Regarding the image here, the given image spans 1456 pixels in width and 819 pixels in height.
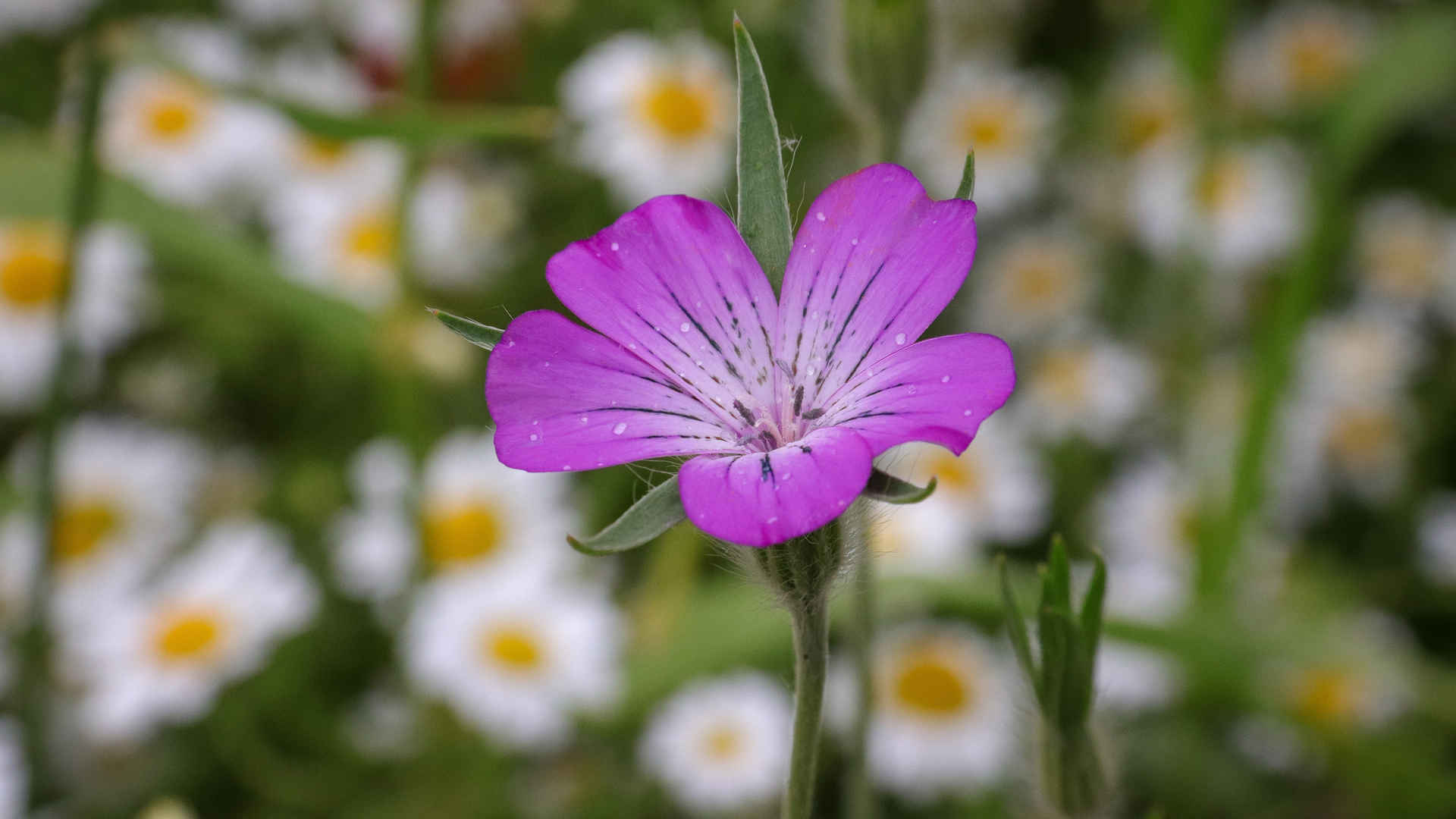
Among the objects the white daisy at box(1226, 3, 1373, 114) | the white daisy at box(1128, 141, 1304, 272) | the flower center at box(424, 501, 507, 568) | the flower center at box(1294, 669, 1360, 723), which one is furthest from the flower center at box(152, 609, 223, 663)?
the white daisy at box(1226, 3, 1373, 114)

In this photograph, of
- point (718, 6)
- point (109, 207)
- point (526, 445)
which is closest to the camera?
point (526, 445)

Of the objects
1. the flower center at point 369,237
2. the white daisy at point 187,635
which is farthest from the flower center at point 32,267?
the white daisy at point 187,635

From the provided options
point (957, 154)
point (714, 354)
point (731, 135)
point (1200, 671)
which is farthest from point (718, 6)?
point (714, 354)

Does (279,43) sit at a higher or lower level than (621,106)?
higher

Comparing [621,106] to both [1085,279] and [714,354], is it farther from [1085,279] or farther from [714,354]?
[714,354]

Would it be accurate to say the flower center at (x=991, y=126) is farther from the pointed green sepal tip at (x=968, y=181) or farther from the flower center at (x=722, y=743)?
the pointed green sepal tip at (x=968, y=181)

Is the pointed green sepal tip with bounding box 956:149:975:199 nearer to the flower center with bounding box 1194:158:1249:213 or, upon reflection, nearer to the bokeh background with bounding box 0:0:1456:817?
the bokeh background with bounding box 0:0:1456:817
